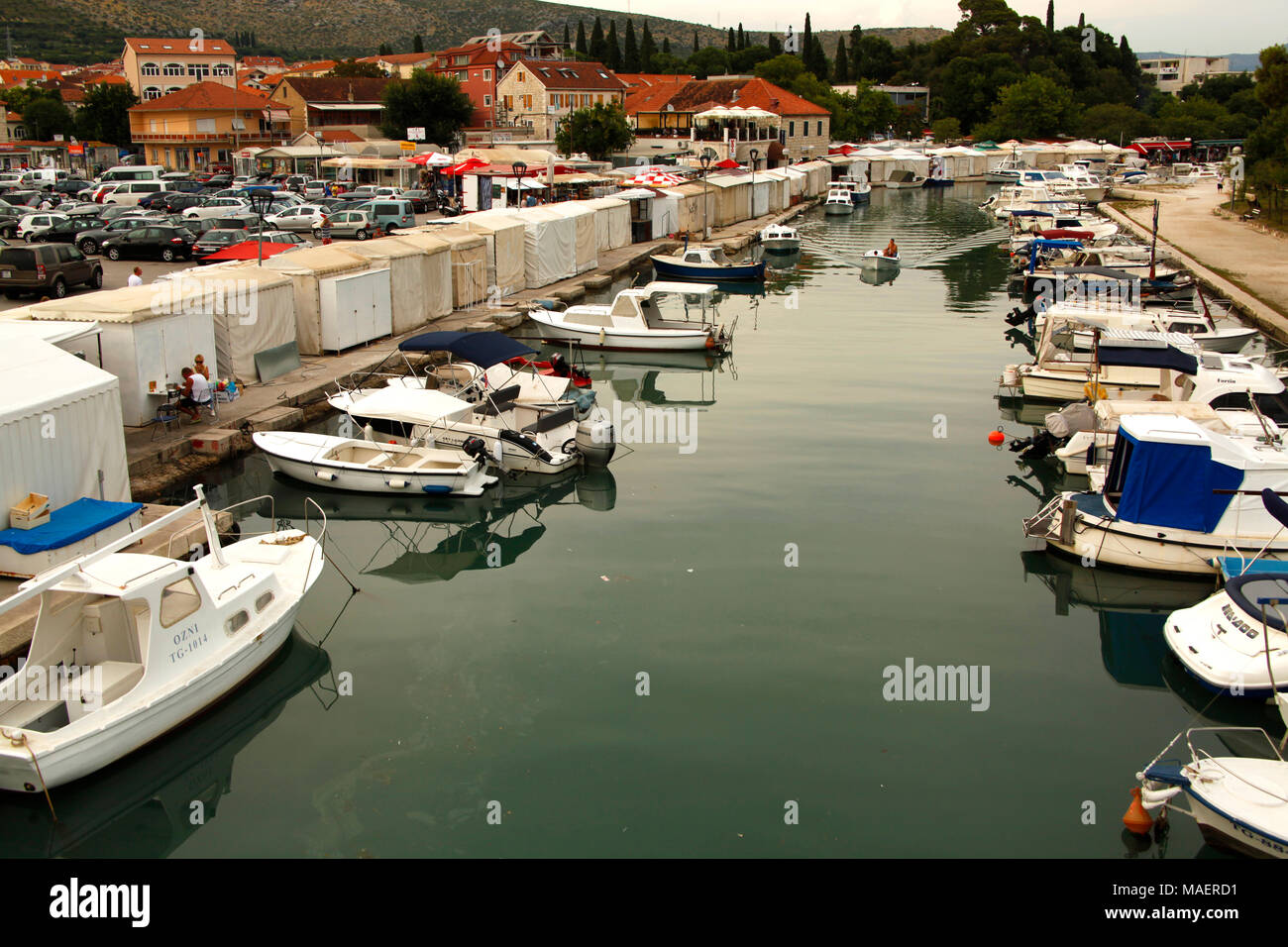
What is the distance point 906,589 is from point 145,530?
35.3ft

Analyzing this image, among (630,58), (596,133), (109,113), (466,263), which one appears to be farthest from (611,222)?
(630,58)

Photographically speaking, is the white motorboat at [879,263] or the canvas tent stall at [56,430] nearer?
the canvas tent stall at [56,430]

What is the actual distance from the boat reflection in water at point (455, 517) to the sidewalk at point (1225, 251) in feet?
74.5

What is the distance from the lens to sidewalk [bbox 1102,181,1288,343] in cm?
3612

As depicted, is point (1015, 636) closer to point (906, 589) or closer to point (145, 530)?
point (906, 589)

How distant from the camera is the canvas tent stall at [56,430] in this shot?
1465 centimetres

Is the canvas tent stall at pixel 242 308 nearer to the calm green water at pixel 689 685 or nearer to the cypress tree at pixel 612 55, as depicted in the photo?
the calm green water at pixel 689 685

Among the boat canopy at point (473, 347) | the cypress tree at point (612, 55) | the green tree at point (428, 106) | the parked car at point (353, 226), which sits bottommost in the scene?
the boat canopy at point (473, 347)

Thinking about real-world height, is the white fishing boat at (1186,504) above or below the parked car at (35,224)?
below

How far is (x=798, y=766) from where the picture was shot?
12.1m

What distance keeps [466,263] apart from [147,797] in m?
25.2

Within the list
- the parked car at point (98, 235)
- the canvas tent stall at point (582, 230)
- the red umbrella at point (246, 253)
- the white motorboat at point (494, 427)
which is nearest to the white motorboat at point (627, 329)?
the red umbrella at point (246, 253)
